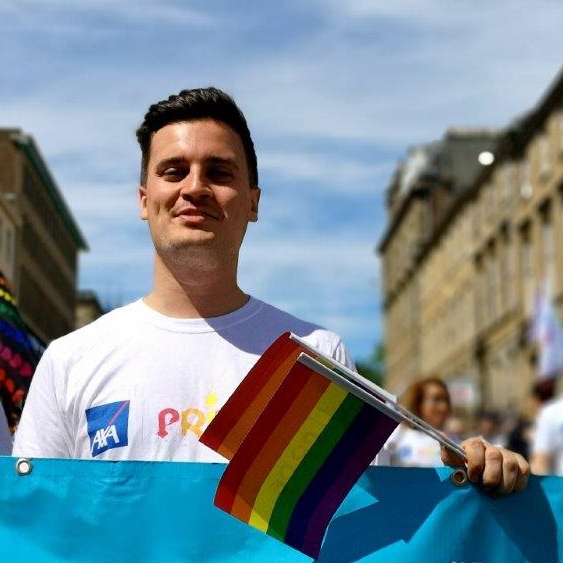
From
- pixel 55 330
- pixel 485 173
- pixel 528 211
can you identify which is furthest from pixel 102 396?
pixel 485 173

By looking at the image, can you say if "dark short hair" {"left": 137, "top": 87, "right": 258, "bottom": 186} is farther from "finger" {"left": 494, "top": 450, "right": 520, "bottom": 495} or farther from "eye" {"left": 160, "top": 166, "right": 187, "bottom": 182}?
"finger" {"left": 494, "top": 450, "right": 520, "bottom": 495}

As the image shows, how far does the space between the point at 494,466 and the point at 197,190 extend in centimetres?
89

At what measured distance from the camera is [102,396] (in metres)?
3.17

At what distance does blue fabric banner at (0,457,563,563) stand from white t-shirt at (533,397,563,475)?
6.71 meters

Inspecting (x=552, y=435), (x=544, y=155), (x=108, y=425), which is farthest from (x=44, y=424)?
(x=544, y=155)

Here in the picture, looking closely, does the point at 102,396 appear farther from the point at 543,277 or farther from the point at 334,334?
the point at 543,277

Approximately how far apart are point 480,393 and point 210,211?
63.0 m

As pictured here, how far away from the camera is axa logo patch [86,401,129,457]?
315 cm

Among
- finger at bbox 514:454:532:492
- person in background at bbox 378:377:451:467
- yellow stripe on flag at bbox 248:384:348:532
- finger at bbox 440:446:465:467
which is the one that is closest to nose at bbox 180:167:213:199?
yellow stripe on flag at bbox 248:384:348:532

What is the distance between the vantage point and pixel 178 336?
3.28 metres

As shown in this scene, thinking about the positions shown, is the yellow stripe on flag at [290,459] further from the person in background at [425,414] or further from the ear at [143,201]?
the person in background at [425,414]

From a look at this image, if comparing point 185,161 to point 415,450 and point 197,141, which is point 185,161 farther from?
point 415,450

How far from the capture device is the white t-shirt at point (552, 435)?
980 cm

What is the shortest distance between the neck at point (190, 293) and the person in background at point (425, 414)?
623cm
